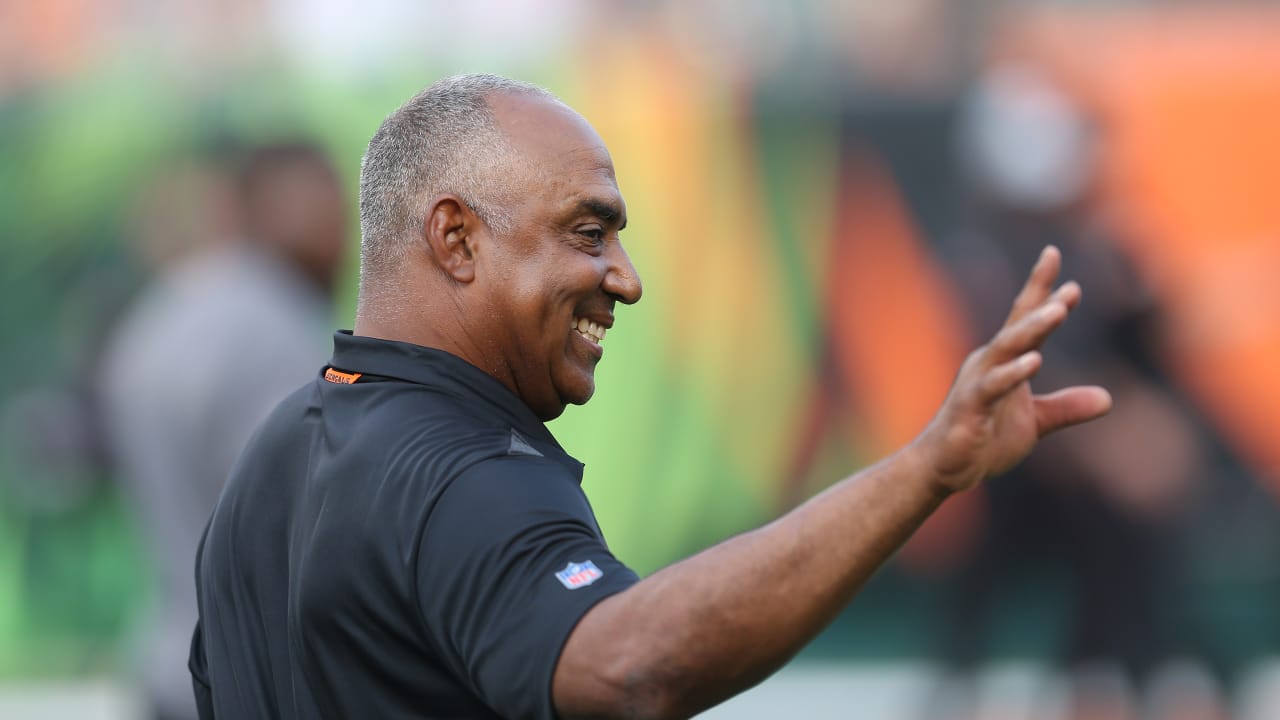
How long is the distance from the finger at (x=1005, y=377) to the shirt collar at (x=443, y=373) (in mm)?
569

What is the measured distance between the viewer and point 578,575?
1967mm

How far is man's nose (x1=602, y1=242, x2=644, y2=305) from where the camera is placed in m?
2.39

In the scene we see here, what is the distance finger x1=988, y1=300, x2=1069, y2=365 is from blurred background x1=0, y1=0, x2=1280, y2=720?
5.96 metres

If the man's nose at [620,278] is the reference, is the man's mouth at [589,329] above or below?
below

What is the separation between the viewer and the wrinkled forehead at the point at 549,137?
2.32 m

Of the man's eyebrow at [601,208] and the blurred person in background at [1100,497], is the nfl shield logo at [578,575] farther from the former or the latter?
the blurred person in background at [1100,497]

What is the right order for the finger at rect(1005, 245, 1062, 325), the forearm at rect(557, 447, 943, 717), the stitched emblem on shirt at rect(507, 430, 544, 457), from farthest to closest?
the stitched emblem on shirt at rect(507, 430, 544, 457)
the finger at rect(1005, 245, 1062, 325)
the forearm at rect(557, 447, 943, 717)

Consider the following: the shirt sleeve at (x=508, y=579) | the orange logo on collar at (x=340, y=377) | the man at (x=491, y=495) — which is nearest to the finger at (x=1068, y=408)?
the man at (x=491, y=495)

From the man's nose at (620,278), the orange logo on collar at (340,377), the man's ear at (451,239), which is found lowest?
the orange logo on collar at (340,377)

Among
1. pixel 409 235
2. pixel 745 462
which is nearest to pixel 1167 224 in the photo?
pixel 745 462

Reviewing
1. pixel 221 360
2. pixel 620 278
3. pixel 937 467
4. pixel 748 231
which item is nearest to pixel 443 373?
pixel 620 278

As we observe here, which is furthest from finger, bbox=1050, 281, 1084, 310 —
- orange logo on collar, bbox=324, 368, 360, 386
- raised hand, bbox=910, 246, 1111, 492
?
orange logo on collar, bbox=324, 368, 360, 386

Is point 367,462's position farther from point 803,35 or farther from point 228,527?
point 803,35

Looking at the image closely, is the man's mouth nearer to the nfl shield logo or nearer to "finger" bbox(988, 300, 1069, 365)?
the nfl shield logo
